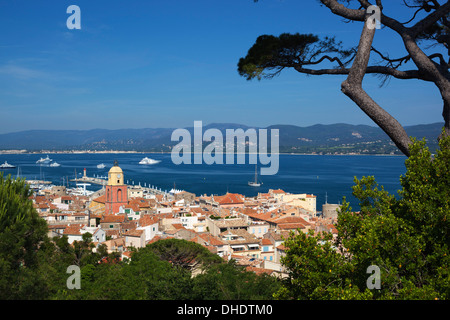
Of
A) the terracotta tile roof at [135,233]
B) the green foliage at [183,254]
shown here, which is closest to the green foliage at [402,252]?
the green foliage at [183,254]

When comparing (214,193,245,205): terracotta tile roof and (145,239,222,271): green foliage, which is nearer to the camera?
(145,239,222,271): green foliage

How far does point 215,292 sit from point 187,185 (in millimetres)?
69049

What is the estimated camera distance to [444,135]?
11.5ft

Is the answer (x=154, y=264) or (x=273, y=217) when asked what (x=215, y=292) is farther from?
(x=273, y=217)

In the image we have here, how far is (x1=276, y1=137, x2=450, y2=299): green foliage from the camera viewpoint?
3.13m

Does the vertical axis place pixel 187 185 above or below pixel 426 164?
below

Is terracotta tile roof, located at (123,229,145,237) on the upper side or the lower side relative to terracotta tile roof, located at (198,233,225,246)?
upper

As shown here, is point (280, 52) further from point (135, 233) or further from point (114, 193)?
point (114, 193)

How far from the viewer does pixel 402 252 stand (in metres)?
3.27

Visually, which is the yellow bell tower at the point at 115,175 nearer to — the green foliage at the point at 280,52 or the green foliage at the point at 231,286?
the green foliage at the point at 231,286

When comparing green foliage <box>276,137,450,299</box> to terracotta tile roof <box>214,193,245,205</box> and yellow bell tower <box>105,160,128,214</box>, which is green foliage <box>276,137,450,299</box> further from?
terracotta tile roof <box>214,193,245,205</box>

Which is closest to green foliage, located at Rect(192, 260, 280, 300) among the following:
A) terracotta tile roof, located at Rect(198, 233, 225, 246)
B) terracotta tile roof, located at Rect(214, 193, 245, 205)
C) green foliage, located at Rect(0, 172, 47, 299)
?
green foliage, located at Rect(0, 172, 47, 299)
